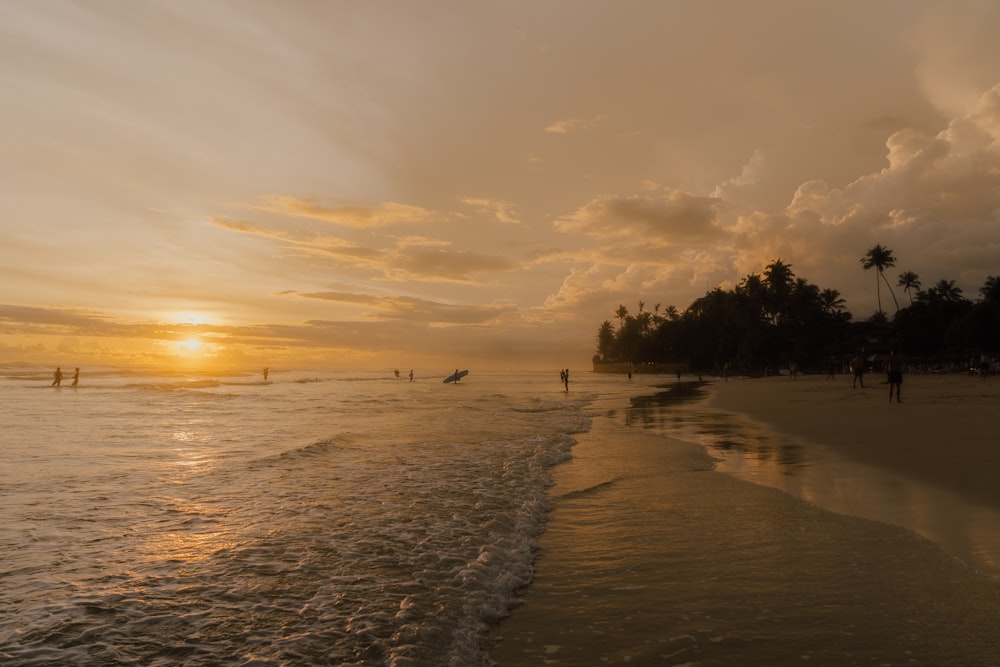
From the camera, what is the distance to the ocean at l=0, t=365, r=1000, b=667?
4590 millimetres

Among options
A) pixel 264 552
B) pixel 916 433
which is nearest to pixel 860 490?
pixel 916 433

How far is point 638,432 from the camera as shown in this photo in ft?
65.6

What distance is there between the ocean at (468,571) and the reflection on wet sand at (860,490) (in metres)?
0.20

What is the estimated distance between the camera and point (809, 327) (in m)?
91.9

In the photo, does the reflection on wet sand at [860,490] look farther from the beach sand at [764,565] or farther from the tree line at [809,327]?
A: the tree line at [809,327]

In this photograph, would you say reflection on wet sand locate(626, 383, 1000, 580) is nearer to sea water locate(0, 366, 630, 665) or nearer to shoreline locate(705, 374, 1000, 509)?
shoreline locate(705, 374, 1000, 509)

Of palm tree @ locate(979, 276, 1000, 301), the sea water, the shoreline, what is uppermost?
palm tree @ locate(979, 276, 1000, 301)

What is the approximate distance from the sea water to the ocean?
34mm

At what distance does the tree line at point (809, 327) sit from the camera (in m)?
75.0

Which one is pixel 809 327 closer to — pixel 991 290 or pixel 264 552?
pixel 991 290

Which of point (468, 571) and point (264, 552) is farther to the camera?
point (264, 552)

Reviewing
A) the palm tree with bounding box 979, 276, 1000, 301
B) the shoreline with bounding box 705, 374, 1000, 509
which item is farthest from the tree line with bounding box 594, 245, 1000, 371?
the shoreline with bounding box 705, 374, 1000, 509

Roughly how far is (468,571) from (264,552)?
2737 mm

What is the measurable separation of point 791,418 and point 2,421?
110ft
